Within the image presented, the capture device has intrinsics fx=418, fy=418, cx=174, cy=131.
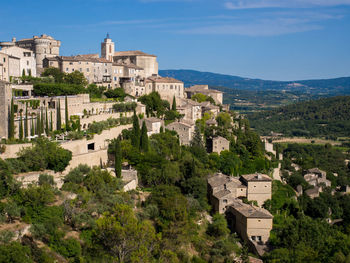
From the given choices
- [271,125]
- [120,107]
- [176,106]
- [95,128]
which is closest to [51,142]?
[95,128]

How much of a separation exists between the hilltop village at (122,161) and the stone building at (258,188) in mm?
111

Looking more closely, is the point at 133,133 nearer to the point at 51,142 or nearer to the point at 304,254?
the point at 51,142

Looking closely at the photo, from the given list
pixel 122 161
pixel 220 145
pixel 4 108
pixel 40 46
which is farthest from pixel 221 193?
pixel 40 46

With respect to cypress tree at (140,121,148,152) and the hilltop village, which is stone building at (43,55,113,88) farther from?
cypress tree at (140,121,148,152)

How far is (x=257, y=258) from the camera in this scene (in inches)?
1356

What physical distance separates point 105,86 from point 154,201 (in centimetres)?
2882

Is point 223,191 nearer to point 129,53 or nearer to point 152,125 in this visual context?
point 152,125

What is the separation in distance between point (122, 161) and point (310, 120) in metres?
129

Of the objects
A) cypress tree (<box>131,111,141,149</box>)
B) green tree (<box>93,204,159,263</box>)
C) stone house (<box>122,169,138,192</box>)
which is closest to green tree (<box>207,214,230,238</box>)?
stone house (<box>122,169,138,192</box>)

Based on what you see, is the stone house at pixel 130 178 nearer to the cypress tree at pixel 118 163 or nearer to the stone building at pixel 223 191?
the cypress tree at pixel 118 163

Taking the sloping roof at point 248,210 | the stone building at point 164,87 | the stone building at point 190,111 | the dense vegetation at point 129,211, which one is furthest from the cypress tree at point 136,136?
the stone building at point 164,87

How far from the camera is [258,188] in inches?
1674

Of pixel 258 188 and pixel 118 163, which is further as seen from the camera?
pixel 258 188

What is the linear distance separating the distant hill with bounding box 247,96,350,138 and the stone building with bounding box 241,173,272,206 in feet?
310
